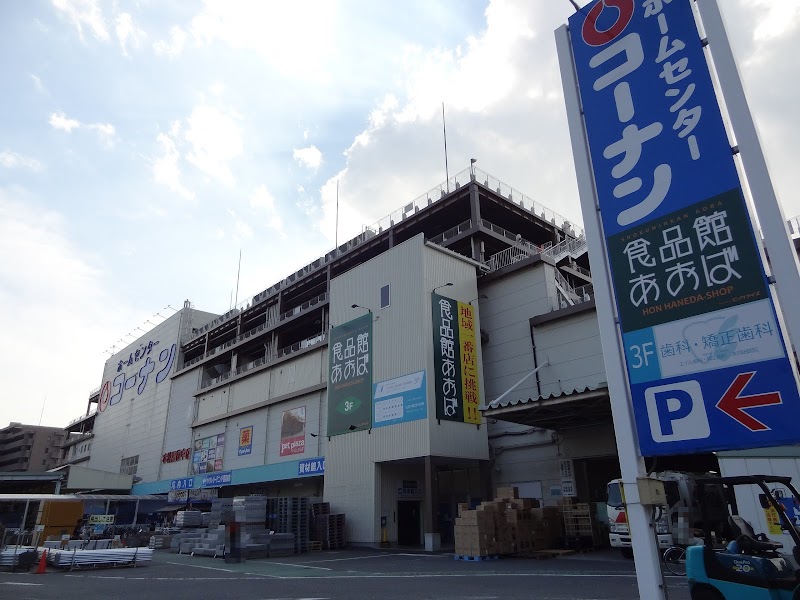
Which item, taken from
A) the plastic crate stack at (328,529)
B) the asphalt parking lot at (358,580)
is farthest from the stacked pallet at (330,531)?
the asphalt parking lot at (358,580)

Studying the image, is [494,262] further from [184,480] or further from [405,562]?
[184,480]

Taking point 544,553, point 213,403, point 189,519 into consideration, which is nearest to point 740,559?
point 544,553

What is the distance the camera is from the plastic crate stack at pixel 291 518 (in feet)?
75.6

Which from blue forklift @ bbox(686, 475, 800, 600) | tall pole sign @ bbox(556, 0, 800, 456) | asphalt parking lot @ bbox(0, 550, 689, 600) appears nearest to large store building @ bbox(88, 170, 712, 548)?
asphalt parking lot @ bbox(0, 550, 689, 600)

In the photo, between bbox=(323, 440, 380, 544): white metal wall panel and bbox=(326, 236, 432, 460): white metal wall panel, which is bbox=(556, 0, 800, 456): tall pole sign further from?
bbox=(323, 440, 380, 544): white metal wall panel

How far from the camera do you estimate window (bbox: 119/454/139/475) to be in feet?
183

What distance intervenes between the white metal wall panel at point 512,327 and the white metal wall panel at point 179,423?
31888mm

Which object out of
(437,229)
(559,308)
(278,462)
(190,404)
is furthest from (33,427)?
(559,308)

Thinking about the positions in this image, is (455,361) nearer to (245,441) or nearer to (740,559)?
(740,559)

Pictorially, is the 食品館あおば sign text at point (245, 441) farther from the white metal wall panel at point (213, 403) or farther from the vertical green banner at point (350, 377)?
the vertical green banner at point (350, 377)

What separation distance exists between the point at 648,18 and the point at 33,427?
139 meters

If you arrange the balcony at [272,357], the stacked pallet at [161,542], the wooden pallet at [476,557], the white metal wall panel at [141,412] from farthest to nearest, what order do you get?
the white metal wall panel at [141,412], the balcony at [272,357], the stacked pallet at [161,542], the wooden pallet at [476,557]

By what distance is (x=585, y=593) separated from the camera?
9.58 m

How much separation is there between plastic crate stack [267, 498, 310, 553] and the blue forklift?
20.1 m
